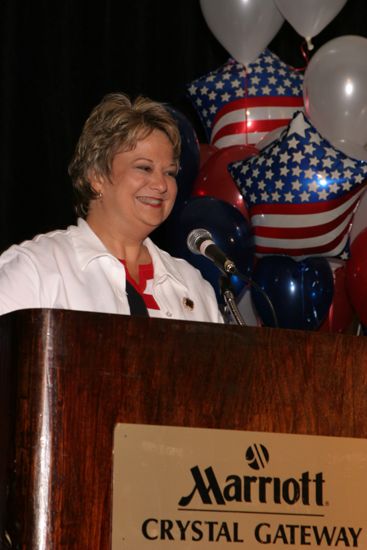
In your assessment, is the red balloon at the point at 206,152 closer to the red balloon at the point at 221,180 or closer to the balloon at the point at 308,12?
the red balloon at the point at 221,180

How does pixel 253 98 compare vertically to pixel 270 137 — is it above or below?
above

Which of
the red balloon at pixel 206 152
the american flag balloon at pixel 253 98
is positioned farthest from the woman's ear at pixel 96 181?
the american flag balloon at pixel 253 98

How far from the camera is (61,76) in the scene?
13.3 feet

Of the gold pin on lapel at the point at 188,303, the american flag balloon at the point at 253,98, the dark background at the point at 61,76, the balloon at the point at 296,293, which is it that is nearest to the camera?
the gold pin on lapel at the point at 188,303

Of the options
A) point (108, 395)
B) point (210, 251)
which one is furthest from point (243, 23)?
point (108, 395)

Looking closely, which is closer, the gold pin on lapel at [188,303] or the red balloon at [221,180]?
the gold pin on lapel at [188,303]

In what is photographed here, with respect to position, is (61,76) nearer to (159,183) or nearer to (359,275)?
(359,275)

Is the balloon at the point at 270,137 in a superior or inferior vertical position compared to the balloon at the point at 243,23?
inferior

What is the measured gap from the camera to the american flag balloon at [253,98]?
3754 millimetres

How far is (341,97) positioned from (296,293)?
593 millimetres

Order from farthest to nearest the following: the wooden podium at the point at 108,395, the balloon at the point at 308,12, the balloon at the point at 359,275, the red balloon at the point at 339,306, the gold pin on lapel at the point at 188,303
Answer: the balloon at the point at 308,12, the red balloon at the point at 339,306, the balloon at the point at 359,275, the gold pin on lapel at the point at 188,303, the wooden podium at the point at 108,395

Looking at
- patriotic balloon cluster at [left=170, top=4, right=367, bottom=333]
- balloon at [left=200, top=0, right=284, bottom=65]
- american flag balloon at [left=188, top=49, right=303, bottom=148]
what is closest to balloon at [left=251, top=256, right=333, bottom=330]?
patriotic balloon cluster at [left=170, top=4, right=367, bottom=333]

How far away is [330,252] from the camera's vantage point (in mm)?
3453

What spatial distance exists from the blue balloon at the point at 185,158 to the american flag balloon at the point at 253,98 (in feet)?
1.07
